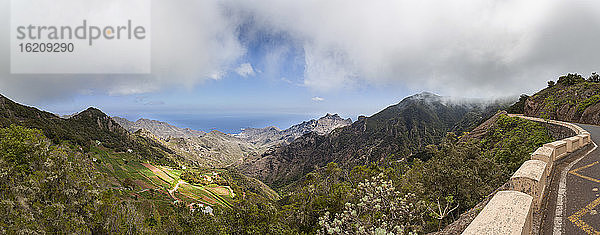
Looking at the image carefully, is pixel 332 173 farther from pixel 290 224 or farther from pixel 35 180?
pixel 35 180

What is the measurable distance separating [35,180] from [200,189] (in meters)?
81.0

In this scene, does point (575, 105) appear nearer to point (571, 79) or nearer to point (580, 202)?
point (571, 79)

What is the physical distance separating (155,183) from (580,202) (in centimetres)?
9420

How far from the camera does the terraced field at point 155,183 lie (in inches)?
2717

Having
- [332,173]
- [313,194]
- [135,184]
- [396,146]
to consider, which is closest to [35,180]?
[313,194]

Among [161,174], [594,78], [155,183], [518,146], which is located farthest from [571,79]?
[161,174]

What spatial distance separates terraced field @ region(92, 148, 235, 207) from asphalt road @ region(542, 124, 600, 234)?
6801 centimetres

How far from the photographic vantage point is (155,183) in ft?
260

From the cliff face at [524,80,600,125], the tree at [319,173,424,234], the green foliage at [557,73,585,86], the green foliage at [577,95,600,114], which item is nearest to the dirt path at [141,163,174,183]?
Answer: the tree at [319,173,424,234]

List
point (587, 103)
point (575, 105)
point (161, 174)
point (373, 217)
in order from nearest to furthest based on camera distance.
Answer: point (373, 217), point (587, 103), point (575, 105), point (161, 174)

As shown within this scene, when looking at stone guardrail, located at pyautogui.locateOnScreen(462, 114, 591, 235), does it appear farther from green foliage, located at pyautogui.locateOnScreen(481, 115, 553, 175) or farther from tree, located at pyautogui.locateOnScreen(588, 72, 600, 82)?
tree, located at pyautogui.locateOnScreen(588, 72, 600, 82)

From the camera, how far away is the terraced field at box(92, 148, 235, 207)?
69.0 meters

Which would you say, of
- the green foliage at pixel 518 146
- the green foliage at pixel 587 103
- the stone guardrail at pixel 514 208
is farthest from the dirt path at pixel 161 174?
the green foliage at pixel 587 103

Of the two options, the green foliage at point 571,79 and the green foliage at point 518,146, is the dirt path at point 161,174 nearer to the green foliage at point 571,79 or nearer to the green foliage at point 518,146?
the green foliage at point 518,146
